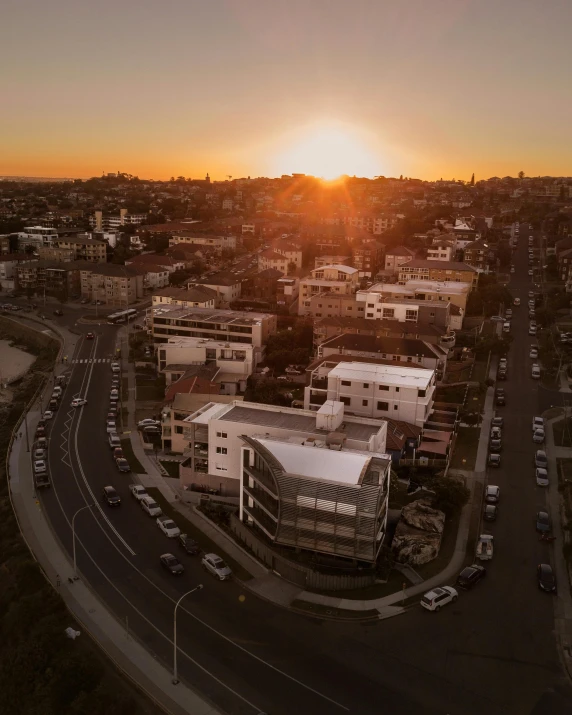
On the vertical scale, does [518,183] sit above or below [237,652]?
above

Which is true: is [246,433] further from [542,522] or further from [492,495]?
[542,522]

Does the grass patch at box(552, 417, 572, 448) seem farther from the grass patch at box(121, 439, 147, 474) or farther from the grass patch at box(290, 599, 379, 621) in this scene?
the grass patch at box(121, 439, 147, 474)

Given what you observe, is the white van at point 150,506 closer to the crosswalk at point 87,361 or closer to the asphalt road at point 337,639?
the asphalt road at point 337,639

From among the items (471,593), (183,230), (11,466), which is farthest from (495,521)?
(183,230)

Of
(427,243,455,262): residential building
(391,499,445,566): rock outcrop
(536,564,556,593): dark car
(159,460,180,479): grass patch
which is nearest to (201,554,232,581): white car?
(391,499,445,566): rock outcrop

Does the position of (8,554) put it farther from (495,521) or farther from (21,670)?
(495,521)

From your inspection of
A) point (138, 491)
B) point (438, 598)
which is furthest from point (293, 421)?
point (438, 598)
